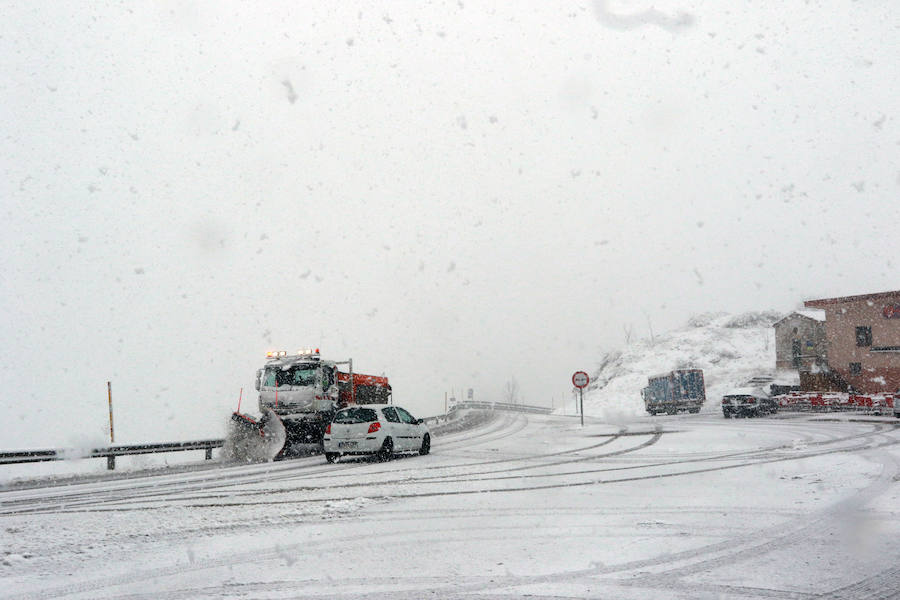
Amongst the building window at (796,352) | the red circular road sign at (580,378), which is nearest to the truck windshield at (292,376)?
the red circular road sign at (580,378)

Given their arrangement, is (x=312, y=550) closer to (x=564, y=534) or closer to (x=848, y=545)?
(x=564, y=534)

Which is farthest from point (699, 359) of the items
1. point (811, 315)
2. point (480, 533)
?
point (480, 533)

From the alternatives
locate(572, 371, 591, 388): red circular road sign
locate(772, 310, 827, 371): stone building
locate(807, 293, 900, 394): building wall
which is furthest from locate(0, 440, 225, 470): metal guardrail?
locate(772, 310, 827, 371): stone building

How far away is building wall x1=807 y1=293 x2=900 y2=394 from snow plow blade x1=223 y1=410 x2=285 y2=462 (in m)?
39.6

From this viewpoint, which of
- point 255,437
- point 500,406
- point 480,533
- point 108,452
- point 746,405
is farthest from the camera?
point 500,406

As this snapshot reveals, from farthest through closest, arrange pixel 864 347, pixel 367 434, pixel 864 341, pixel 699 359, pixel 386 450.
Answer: pixel 699 359 → pixel 864 341 → pixel 864 347 → pixel 386 450 → pixel 367 434

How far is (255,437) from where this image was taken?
18594 mm

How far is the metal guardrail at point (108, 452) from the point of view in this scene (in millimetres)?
16234

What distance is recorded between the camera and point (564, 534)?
7.05 m

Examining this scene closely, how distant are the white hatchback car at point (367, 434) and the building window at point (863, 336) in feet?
131

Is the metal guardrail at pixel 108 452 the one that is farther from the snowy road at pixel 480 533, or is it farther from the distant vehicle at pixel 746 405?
the distant vehicle at pixel 746 405

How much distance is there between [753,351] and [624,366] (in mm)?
15340

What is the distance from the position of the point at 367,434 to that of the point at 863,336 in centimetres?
4151

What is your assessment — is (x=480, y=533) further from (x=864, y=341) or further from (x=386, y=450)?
(x=864, y=341)
